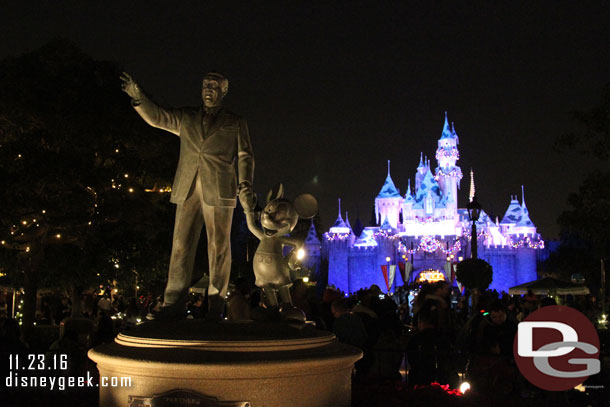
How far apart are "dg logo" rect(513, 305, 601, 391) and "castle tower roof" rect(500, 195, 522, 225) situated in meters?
55.2

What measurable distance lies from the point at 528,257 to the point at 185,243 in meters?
56.5

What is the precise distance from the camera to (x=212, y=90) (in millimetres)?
6086

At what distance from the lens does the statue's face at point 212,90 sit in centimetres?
609

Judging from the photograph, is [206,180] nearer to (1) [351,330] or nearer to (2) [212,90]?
(2) [212,90]

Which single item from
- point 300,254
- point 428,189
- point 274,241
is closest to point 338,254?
point 428,189

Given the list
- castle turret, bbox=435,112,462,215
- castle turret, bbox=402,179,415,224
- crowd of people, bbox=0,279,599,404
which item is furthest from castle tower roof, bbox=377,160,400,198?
crowd of people, bbox=0,279,599,404

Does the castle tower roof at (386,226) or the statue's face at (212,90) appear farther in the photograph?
the castle tower roof at (386,226)

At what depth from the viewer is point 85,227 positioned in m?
15.2

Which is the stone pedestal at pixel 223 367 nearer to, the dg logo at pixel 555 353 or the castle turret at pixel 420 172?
the dg logo at pixel 555 353

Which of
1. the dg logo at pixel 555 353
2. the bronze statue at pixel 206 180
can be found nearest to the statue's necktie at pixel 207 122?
the bronze statue at pixel 206 180

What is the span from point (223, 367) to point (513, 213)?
60260mm

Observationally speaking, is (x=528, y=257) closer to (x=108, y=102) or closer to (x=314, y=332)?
(x=108, y=102)

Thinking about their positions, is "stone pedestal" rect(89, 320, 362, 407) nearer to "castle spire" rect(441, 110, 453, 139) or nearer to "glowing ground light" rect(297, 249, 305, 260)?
"glowing ground light" rect(297, 249, 305, 260)

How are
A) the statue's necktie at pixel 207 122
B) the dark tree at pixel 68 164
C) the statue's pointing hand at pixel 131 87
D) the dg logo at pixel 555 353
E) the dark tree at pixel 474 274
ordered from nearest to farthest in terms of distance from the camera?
the statue's pointing hand at pixel 131 87
the statue's necktie at pixel 207 122
the dg logo at pixel 555 353
the dark tree at pixel 68 164
the dark tree at pixel 474 274
